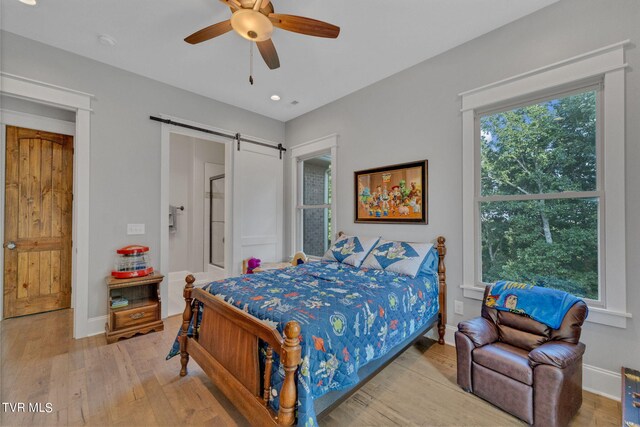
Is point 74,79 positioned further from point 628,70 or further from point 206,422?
point 628,70

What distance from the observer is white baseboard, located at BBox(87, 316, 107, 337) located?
2910 millimetres

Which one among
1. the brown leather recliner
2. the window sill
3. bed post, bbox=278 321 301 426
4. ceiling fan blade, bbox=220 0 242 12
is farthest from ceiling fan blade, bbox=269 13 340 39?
the window sill

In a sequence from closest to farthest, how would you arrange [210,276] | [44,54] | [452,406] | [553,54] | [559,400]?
[559,400] < [452,406] < [553,54] < [44,54] < [210,276]

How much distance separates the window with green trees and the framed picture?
59cm

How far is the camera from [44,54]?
2.71 meters

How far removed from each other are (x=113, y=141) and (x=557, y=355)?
434cm

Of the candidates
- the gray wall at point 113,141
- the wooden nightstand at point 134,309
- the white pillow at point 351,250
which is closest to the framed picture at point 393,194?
the white pillow at point 351,250

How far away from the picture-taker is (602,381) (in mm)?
1979

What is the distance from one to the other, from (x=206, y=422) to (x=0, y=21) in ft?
12.2

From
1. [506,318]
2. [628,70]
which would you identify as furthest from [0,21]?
[628,70]

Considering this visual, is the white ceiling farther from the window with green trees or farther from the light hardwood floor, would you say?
the light hardwood floor

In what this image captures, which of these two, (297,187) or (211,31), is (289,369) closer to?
(211,31)

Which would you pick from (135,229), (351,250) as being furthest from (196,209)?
(351,250)

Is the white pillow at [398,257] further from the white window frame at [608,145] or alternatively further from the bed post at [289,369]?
the bed post at [289,369]
